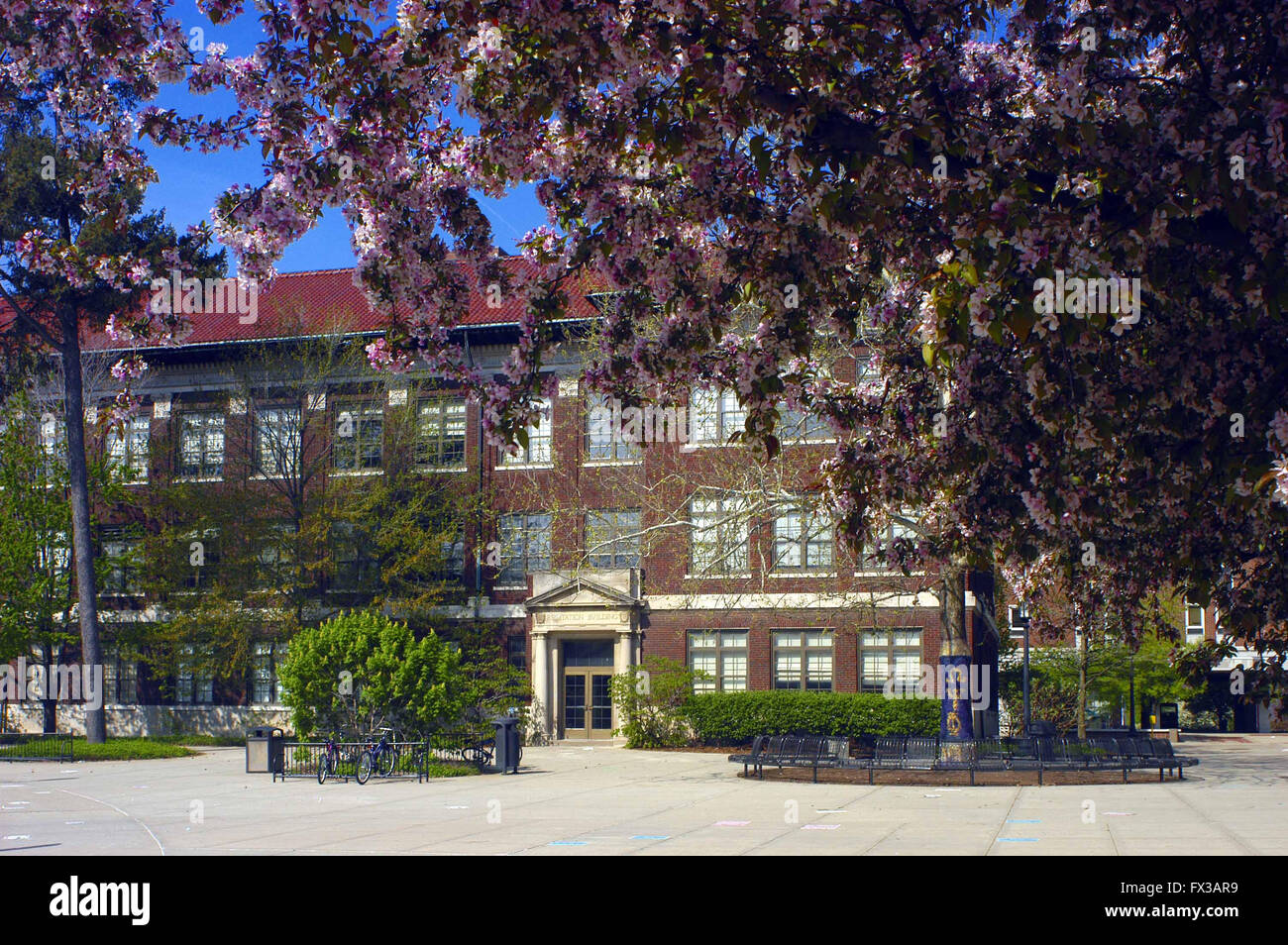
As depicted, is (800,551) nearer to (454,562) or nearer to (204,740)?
(454,562)

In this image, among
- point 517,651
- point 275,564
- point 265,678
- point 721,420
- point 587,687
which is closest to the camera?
point 721,420

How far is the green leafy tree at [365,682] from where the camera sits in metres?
25.5

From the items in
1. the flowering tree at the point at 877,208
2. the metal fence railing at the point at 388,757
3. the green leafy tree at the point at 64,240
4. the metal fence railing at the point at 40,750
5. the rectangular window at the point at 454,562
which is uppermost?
the green leafy tree at the point at 64,240

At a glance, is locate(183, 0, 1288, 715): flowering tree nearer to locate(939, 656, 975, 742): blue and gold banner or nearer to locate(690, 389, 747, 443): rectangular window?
locate(939, 656, 975, 742): blue and gold banner

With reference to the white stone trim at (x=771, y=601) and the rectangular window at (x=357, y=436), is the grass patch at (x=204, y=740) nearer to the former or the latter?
the rectangular window at (x=357, y=436)

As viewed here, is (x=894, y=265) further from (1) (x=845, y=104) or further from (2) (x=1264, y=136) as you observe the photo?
(2) (x=1264, y=136)

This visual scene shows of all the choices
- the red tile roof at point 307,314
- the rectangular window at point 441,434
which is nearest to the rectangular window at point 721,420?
the red tile roof at point 307,314

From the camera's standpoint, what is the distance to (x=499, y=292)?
9789 mm

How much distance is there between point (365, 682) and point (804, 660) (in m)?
18.2

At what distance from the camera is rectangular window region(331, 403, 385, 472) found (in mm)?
43406

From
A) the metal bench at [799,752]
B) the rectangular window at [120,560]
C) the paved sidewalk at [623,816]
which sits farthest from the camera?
the rectangular window at [120,560]

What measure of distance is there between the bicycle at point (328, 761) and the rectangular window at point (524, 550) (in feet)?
49.4

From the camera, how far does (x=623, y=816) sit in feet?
57.5

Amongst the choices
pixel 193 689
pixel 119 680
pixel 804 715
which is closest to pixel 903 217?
pixel 804 715
